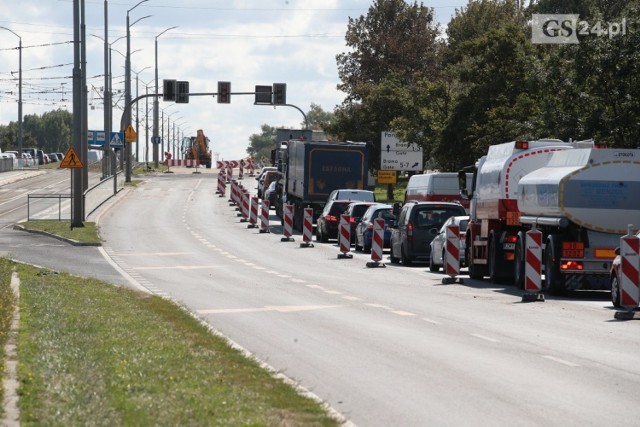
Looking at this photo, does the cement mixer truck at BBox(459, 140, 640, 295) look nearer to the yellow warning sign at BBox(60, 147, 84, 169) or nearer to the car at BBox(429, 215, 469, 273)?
the car at BBox(429, 215, 469, 273)

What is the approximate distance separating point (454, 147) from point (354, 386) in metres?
46.6

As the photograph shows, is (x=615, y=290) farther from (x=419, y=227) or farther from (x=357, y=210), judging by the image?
(x=357, y=210)

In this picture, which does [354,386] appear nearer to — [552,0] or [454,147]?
[454,147]

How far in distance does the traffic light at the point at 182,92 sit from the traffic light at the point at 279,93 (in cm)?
531

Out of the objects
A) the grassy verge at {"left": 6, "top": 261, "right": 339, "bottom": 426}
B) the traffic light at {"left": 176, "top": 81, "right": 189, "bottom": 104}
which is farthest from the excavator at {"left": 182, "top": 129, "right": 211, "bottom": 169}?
the grassy verge at {"left": 6, "top": 261, "right": 339, "bottom": 426}

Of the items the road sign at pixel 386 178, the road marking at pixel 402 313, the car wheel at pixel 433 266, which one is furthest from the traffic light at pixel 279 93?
the road marking at pixel 402 313

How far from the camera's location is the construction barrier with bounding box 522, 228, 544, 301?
24281mm

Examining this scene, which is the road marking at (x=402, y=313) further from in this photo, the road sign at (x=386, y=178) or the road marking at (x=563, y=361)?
the road sign at (x=386, y=178)

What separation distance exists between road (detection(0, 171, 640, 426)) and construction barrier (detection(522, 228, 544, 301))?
35cm

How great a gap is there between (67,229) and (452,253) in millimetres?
25123

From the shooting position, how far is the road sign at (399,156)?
211ft

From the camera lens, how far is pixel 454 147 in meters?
58.6

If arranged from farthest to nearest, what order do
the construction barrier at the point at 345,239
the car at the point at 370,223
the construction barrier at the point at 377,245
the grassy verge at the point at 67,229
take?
the grassy verge at the point at 67,229 → the car at the point at 370,223 → the construction barrier at the point at 345,239 → the construction barrier at the point at 377,245

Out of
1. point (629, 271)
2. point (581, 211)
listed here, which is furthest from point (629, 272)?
point (581, 211)
